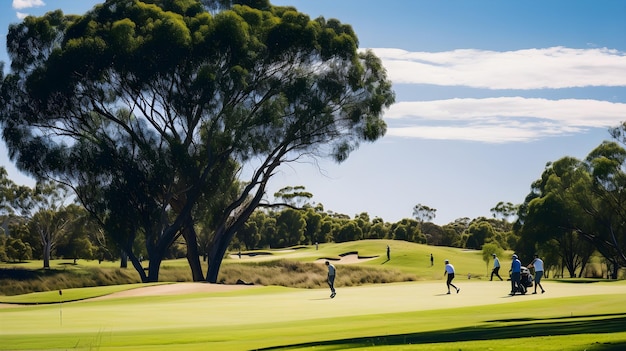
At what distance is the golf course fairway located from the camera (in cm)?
1714

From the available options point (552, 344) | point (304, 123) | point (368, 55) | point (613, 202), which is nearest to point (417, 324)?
point (552, 344)

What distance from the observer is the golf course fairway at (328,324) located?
17141 millimetres

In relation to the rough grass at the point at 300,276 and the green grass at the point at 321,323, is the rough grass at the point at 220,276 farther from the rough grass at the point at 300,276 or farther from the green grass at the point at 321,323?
the green grass at the point at 321,323

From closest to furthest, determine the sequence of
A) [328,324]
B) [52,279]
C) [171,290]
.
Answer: [328,324] → [171,290] → [52,279]

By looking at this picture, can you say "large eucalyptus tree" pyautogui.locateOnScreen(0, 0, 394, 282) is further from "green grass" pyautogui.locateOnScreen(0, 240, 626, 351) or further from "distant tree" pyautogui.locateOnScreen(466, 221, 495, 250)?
"distant tree" pyautogui.locateOnScreen(466, 221, 495, 250)

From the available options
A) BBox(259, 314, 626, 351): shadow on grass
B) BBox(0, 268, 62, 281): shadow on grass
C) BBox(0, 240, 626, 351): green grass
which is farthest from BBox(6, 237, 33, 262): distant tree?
BBox(259, 314, 626, 351): shadow on grass

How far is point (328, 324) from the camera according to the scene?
2523cm

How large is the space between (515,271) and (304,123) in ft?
90.2

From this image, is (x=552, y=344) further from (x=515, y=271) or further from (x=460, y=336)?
(x=515, y=271)

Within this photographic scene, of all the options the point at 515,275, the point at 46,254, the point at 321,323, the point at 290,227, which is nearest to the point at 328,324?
the point at 321,323

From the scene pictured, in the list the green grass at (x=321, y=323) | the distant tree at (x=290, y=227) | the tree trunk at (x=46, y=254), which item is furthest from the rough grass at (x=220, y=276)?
the distant tree at (x=290, y=227)

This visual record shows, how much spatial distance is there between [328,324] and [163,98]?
37.4 meters

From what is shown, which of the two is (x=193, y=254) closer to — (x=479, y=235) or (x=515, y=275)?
(x=515, y=275)

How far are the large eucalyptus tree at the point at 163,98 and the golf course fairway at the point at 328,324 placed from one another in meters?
18.9
